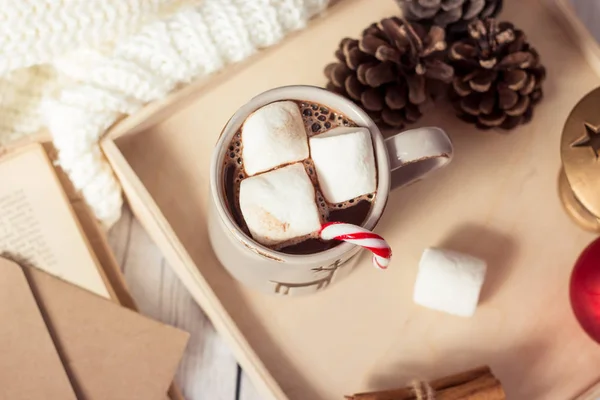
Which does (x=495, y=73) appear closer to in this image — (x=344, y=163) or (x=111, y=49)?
(x=344, y=163)

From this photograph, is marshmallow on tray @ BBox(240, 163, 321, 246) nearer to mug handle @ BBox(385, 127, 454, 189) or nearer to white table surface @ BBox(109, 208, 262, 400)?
mug handle @ BBox(385, 127, 454, 189)

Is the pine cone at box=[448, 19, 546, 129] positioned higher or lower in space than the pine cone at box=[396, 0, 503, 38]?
lower

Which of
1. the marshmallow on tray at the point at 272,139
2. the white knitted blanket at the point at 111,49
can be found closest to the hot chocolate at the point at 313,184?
the marshmallow on tray at the point at 272,139

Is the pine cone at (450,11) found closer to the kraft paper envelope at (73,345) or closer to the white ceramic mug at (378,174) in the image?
the white ceramic mug at (378,174)

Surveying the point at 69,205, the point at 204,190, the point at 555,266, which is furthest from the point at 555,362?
the point at 69,205

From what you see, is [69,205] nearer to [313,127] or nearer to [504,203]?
[313,127]

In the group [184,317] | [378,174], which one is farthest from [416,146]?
[184,317]

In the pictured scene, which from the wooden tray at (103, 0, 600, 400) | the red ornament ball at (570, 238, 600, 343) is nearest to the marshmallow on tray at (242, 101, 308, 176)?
the wooden tray at (103, 0, 600, 400)
